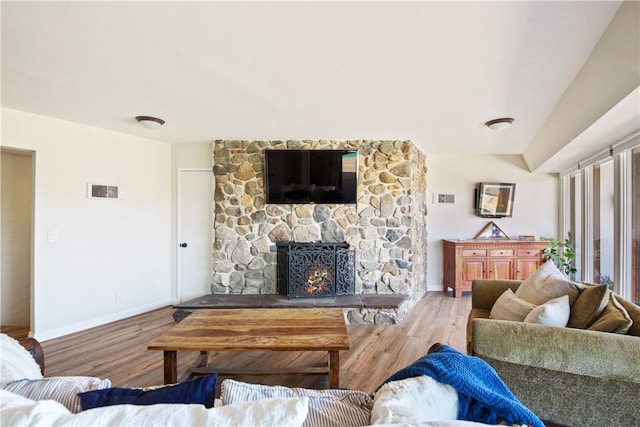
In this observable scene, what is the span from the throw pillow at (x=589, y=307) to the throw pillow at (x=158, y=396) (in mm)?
1879

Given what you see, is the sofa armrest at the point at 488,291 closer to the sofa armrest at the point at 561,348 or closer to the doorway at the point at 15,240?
the sofa armrest at the point at 561,348

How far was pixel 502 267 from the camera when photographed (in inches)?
169

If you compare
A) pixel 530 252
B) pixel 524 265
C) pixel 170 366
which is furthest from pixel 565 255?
pixel 170 366

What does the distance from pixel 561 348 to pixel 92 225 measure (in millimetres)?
4318

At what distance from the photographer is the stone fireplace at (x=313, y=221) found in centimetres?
376

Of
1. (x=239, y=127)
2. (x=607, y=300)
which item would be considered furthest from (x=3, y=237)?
(x=607, y=300)

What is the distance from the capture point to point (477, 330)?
1.51 metres

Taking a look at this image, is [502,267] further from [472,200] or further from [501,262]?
[472,200]

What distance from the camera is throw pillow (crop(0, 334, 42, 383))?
983 mm

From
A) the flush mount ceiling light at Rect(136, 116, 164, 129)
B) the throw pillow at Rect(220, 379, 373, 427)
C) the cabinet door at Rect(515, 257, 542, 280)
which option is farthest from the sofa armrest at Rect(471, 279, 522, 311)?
the flush mount ceiling light at Rect(136, 116, 164, 129)

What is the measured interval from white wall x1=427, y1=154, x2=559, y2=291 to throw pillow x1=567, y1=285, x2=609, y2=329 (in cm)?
320

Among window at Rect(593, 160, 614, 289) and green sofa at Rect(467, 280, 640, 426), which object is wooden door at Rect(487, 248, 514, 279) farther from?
green sofa at Rect(467, 280, 640, 426)

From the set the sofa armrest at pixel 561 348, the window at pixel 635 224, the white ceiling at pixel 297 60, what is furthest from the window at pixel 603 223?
the sofa armrest at pixel 561 348

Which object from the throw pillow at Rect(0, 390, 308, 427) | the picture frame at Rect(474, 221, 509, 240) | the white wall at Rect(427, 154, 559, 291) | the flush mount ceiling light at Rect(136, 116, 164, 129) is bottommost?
the throw pillow at Rect(0, 390, 308, 427)
